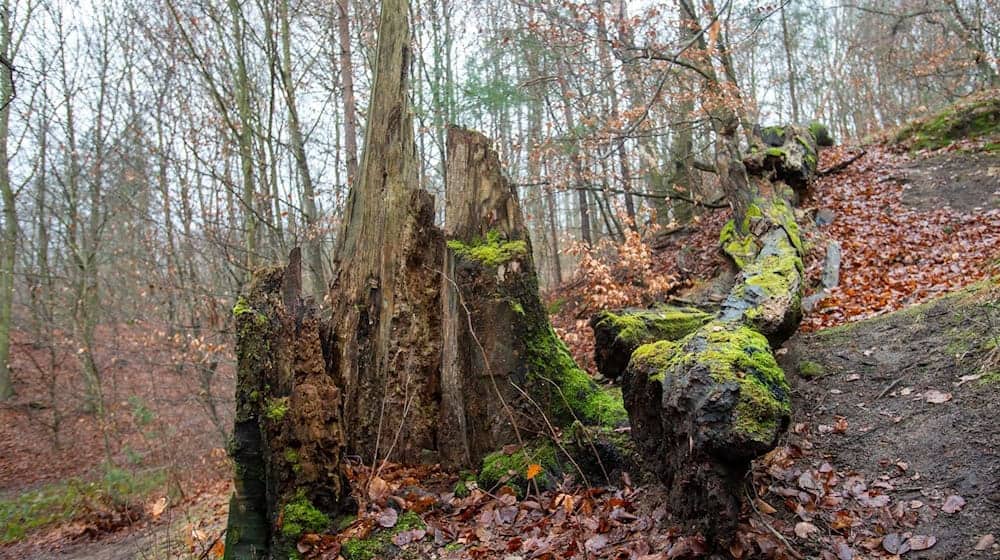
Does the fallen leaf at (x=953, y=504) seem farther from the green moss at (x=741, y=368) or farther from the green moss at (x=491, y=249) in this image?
the green moss at (x=491, y=249)

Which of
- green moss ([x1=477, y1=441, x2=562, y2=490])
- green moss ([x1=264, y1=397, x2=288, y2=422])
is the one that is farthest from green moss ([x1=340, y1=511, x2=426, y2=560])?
green moss ([x1=264, y1=397, x2=288, y2=422])

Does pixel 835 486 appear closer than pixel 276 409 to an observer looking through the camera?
Yes

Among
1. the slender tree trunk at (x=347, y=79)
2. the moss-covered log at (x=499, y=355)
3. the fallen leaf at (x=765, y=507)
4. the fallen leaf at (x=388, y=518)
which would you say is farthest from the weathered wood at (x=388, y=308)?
the slender tree trunk at (x=347, y=79)

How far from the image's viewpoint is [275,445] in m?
3.74

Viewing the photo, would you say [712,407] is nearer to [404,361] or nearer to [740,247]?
[404,361]

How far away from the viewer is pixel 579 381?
4754mm

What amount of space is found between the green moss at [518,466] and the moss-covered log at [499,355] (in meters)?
0.13

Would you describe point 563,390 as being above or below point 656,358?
below

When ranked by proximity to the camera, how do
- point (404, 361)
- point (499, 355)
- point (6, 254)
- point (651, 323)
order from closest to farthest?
point (499, 355), point (404, 361), point (651, 323), point (6, 254)

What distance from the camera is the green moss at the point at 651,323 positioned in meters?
5.22

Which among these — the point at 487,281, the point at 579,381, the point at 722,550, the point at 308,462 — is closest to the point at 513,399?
the point at 579,381

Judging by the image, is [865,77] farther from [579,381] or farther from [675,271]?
[579,381]

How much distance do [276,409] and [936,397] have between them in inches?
175

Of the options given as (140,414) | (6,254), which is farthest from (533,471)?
(6,254)
